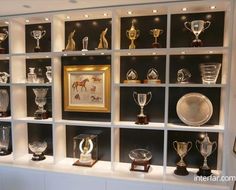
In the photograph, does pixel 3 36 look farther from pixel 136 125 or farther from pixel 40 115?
pixel 136 125

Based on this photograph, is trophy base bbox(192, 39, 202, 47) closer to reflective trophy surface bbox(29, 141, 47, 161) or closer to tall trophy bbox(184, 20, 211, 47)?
tall trophy bbox(184, 20, 211, 47)

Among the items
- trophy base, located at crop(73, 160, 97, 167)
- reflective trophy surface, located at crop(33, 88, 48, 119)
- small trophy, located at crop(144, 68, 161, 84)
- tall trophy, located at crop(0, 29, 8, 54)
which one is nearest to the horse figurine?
reflective trophy surface, located at crop(33, 88, 48, 119)

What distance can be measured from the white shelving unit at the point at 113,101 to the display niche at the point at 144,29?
0.07 m

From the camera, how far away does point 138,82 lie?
2.17m

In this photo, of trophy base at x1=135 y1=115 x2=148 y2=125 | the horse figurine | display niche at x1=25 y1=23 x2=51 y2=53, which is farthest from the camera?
display niche at x1=25 y1=23 x2=51 y2=53

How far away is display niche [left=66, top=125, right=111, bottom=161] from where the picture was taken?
2432 mm

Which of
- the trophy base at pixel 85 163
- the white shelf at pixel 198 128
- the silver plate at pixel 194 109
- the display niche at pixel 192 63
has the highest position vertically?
the display niche at pixel 192 63

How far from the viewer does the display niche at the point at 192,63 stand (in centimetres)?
212

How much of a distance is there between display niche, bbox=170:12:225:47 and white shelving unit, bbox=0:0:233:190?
0.07 meters

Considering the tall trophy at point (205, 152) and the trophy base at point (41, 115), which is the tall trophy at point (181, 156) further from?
the trophy base at point (41, 115)

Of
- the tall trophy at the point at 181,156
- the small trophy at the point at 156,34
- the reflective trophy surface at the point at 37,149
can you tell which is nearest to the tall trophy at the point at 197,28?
the small trophy at the point at 156,34

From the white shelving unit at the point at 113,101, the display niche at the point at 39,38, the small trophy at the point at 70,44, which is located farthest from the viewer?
the display niche at the point at 39,38

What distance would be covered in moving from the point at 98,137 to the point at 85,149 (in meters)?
0.20

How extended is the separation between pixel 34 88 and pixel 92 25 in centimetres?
104
